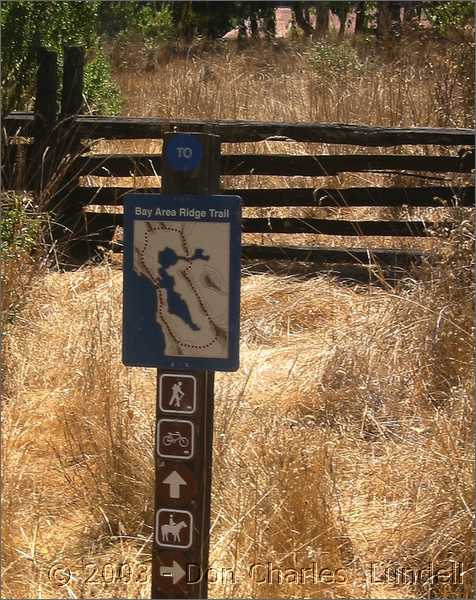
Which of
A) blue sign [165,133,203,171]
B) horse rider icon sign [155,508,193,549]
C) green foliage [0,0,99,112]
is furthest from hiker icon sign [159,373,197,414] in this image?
green foliage [0,0,99,112]

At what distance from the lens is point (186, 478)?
9.22ft

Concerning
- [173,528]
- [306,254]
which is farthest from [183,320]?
[306,254]

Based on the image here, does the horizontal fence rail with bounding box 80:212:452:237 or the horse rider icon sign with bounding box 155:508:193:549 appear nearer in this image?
the horse rider icon sign with bounding box 155:508:193:549

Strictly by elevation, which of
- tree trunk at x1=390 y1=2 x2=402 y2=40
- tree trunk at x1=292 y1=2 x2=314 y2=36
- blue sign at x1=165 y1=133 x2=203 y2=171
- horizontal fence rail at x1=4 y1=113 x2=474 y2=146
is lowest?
blue sign at x1=165 y1=133 x2=203 y2=171

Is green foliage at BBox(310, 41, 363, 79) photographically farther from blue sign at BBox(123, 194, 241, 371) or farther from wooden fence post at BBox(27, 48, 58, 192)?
blue sign at BBox(123, 194, 241, 371)

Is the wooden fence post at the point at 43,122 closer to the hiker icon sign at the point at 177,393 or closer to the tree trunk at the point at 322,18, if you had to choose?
the hiker icon sign at the point at 177,393

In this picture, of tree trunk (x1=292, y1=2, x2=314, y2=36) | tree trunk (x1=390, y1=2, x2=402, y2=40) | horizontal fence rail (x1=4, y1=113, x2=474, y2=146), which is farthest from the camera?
tree trunk (x1=292, y1=2, x2=314, y2=36)

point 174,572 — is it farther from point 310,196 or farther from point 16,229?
point 310,196

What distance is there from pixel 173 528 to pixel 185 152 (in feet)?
3.43

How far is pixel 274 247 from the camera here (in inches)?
280

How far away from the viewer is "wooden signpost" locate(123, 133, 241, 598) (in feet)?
8.95

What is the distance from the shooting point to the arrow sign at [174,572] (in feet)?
9.29

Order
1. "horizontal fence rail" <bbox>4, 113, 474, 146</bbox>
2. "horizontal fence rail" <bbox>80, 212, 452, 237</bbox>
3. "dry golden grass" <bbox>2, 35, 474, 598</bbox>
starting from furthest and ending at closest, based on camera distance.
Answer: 1. "horizontal fence rail" <bbox>80, 212, 452, 237</bbox>
2. "horizontal fence rail" <bbox>4, 113, 474, 146</bbox>
3. "dry golden grass" <bbox>2, 35, 474, 598</bbox>

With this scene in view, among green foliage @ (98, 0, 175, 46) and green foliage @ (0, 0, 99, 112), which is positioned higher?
green foliage @ (98, 0, 175, 46)
